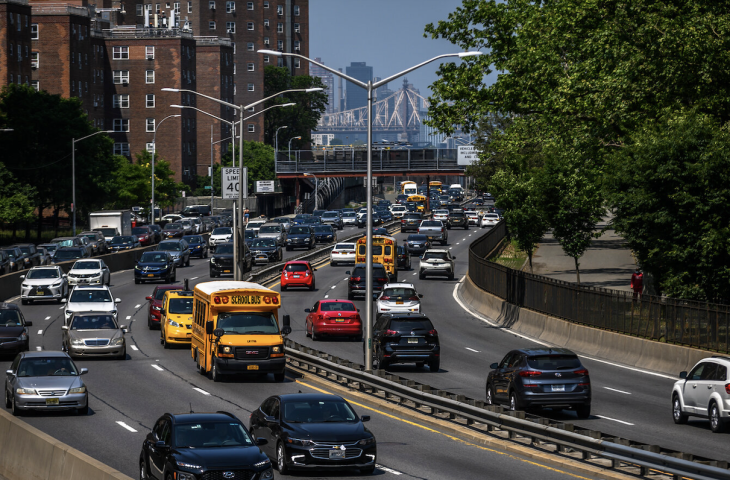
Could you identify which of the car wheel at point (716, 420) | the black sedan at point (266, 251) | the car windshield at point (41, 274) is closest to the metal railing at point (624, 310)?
the car wheel at point (716, 420)

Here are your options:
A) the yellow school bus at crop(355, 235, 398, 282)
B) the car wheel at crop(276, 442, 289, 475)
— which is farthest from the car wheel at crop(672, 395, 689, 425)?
the yellow school bus at crop(355, 235, 398, 282)

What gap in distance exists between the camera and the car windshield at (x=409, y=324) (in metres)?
29.9

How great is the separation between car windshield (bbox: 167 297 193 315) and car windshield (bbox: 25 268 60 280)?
16.0 meters

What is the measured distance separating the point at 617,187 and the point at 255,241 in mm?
34901

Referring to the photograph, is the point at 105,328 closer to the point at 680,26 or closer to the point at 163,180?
the point at 680,26

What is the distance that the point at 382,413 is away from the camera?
76.5ft

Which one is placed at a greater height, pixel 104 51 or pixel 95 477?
pixel 104 51

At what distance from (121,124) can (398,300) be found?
3925 inches

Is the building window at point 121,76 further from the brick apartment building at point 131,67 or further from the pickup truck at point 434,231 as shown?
the pickup truck at point 434,231

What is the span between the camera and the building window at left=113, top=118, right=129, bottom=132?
439ft

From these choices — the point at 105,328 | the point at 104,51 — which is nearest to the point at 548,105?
the point at 105,328

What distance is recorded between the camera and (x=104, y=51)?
133 m

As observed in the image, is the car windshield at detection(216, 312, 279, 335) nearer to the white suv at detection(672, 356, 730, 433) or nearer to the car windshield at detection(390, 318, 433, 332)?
the car windshield at detection(390, 318, 433, 332)

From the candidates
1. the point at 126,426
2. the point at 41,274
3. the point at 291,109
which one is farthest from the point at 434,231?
the point at 291,109
